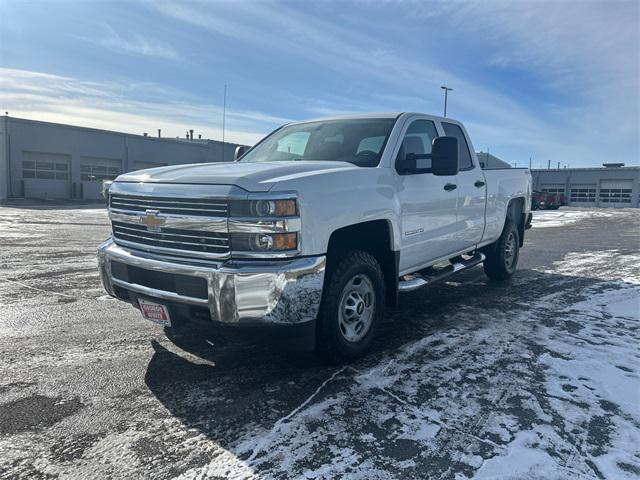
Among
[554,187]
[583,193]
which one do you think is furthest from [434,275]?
[554,187]

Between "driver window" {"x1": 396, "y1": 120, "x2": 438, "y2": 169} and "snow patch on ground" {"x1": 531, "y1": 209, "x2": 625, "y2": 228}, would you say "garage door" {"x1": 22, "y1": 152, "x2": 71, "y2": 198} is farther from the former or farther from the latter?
"driver window" {"x1": 396, "y1": 120, "x2": 438, "y2": 169}

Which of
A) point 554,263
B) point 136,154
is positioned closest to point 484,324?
point 554,263

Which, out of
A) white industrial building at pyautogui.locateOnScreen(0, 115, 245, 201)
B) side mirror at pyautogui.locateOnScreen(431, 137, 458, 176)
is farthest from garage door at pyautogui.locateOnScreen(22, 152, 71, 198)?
side mirror at pyautogui.locateOnScreen(431, 137, 458, 176)

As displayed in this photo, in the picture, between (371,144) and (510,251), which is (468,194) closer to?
(371,144)

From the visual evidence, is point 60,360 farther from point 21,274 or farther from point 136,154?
point 136,154

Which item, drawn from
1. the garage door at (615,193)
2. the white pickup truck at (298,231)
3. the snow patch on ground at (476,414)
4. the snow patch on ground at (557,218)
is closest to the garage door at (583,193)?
the garage door at (615,193)

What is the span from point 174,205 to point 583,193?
2672 inches

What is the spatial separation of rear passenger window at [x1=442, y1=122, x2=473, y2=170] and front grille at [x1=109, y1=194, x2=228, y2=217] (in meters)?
3.34

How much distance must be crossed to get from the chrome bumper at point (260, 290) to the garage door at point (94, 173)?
3598 cm

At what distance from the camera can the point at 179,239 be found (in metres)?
3.29

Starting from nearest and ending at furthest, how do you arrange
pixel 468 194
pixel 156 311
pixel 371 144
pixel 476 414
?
pixel 476 414, pixel 156 311, pixel 371 144, pixel 468 194

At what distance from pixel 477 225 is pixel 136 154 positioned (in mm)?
37562

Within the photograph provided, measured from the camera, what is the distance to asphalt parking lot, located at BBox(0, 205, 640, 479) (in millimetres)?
2438

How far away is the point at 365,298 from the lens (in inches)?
150
